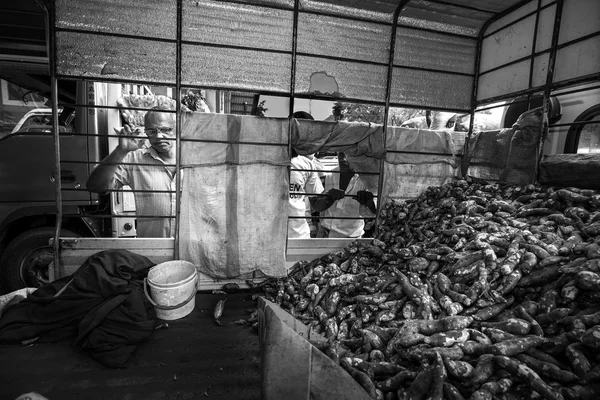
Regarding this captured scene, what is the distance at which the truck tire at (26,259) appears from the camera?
4.39 m

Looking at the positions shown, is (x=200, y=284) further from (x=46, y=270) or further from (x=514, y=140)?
(x=514, y=140)

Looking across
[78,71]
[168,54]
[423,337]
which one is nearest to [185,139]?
[168,54]

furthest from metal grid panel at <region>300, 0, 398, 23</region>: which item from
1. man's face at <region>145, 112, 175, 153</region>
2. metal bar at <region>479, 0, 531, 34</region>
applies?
man's face at <region>145, 112, 175, 153</region>

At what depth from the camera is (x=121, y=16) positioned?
12.6ft

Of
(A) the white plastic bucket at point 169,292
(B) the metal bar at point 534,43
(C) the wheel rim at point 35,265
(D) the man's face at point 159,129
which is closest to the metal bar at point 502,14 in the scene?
(B) the metal bar at point 534,43

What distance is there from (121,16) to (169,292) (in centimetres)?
355

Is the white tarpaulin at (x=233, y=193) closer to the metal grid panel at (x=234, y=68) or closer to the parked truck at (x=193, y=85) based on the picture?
the metal grid panel at (x=234, y=68)

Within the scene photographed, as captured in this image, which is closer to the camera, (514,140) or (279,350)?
(279,350)

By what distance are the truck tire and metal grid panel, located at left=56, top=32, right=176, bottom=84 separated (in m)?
2.42

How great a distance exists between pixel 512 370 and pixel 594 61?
3973mm

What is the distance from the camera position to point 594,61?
3.68m

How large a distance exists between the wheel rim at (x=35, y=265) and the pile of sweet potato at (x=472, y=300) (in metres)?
3.34

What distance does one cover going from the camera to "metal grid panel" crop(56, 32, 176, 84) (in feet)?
12.4

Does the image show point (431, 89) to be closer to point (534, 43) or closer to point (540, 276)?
point (534, 43)
